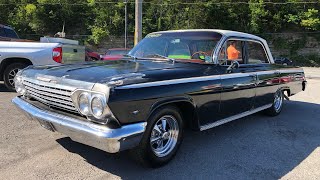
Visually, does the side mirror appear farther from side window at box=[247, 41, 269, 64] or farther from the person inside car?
side window at box=[247, 41, 269, 64]

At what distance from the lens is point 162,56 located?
16.4 ft

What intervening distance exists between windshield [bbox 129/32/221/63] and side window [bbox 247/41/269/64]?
3.52 feet

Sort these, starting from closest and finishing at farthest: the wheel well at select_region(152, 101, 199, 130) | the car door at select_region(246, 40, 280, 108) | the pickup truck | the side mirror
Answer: the wheel well at select_region(152, 101, 199, 130)
the side mirror
the car door at select_region(246, 40, 280, 108)
the pickup truck

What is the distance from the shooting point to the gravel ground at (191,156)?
3854mm

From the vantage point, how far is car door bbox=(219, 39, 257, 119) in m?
4.80

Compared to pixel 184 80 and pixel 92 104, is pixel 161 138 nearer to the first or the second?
pixel 184 80

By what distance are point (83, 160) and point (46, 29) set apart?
103 ft

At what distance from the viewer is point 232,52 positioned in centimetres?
533

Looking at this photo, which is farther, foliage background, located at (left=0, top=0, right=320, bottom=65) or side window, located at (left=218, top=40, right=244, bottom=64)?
foliage background, located at (left=0, top=0, right=320, bottom=65)

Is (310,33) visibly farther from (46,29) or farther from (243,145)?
(243,145)

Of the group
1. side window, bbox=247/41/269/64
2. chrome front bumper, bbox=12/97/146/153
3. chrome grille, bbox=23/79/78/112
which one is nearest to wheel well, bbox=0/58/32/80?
chrome grille, bbox=23/79/78/112

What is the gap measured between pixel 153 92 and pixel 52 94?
1165 mm

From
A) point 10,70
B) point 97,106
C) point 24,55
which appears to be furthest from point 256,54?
point 10,70

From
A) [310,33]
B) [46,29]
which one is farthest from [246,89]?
[46,29]
